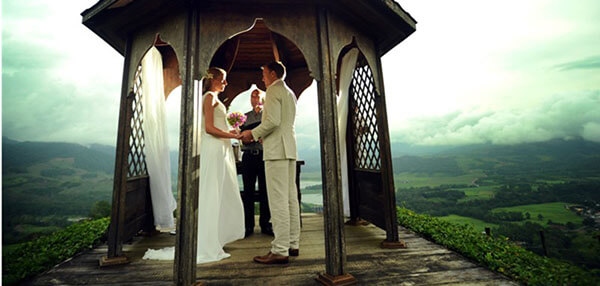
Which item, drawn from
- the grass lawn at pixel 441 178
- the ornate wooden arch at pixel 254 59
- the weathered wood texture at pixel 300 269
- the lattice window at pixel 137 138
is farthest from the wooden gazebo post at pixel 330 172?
the grass lawn at pixel 441 178

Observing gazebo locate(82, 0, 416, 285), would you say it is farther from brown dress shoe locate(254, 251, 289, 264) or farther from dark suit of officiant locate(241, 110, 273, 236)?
dark suit of officiant locate(241, 110, 273, 236)

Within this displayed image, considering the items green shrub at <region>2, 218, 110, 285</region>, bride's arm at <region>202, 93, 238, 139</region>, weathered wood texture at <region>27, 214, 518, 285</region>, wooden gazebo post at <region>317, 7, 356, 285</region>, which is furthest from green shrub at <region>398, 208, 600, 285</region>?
green shrub at <region>2, 218, 110, 285</region>

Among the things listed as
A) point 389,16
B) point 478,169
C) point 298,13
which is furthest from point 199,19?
point 478,169

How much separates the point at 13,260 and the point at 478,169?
2097cm

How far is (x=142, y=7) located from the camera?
238 cm

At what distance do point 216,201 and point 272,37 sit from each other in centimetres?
254

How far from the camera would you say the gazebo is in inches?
81.9

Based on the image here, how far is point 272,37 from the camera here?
3.78 meters

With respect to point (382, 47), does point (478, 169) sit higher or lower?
lower

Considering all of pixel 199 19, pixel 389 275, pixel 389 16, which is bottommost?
pixel 389 275

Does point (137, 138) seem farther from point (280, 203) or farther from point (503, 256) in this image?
point (503, 256)

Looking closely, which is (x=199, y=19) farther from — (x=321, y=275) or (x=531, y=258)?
(x=531, y=258)

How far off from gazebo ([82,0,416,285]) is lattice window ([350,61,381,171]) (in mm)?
15

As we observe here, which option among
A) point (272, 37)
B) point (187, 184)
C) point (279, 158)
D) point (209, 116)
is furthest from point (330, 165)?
point (272, 37)
